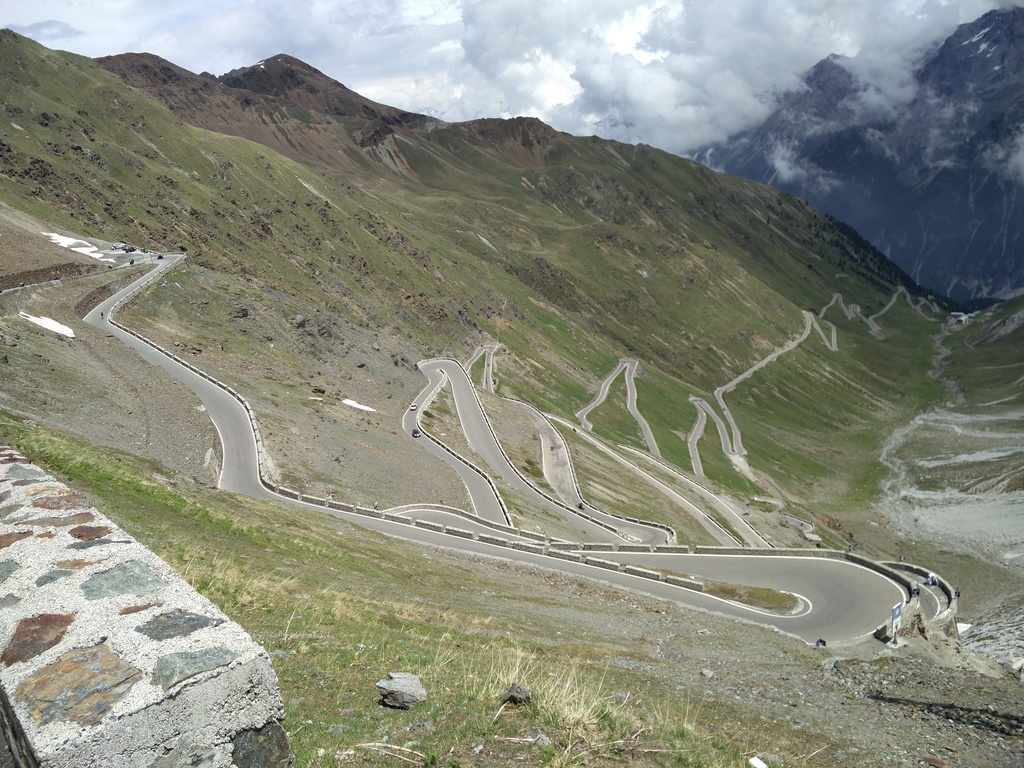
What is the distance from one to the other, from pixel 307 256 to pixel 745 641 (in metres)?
100

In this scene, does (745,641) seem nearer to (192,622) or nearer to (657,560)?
(657,560)

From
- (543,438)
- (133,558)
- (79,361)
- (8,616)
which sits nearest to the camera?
(8,616)

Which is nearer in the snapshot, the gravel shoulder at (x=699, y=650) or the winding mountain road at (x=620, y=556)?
the gravel shoulder at (x=699, y=650)

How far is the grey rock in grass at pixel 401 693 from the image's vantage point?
10211 mm

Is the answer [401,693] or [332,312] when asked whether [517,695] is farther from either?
[332,312]

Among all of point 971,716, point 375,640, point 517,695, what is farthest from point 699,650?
point 517,695

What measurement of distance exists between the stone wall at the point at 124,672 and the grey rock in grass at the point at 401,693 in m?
3.63

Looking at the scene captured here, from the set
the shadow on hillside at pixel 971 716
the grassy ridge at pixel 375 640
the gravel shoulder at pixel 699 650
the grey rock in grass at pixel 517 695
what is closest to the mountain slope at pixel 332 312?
the gravel shoulder at pixel 699 650

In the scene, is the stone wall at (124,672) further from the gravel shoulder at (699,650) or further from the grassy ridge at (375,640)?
the gravel shoulder at (699,650)

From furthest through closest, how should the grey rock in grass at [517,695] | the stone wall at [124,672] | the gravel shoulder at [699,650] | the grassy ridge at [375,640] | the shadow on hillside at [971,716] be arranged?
the shadow on hillside at [971,716] < the gravel shoulder at [699,650] < the grey rock in grass at [517,695] < the grassy ridge at [375,640] < the stone wall at [124,672]

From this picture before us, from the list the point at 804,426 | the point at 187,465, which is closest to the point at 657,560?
the point at 187,465

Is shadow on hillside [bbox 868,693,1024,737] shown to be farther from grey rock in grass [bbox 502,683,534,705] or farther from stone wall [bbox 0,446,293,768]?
stone wall [bbox 0,446,293,768]

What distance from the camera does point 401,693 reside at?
407 inches

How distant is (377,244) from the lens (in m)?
136
